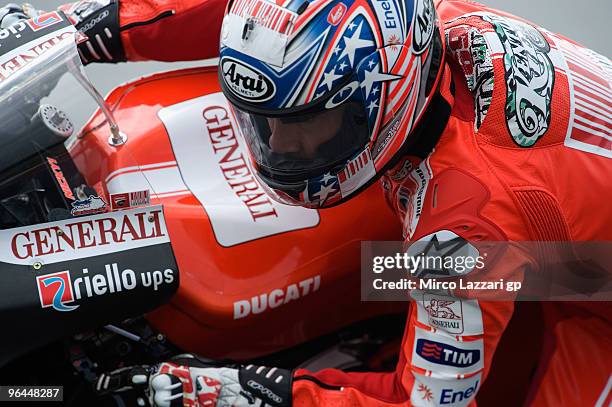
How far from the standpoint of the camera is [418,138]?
1522 millimetres

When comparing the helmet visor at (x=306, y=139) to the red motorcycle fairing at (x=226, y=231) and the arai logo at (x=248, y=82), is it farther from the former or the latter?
the red motorcycle fairing at (x=226, y=231)

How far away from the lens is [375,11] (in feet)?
4.50

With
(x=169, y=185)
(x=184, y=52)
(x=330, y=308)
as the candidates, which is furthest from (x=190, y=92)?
(x=330, y=308)

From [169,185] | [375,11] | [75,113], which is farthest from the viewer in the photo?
[169,185]

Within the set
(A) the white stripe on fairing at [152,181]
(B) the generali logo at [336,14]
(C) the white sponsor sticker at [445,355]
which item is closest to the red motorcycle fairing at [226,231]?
(A) the white stripe on fairing at [152,181]

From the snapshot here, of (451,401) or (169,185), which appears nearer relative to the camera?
(451,401)

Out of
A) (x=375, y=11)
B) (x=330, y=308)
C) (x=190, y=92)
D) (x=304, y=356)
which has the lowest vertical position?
(x=304, y=356)

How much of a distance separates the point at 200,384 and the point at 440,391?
459 mm

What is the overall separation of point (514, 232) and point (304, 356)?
64cm

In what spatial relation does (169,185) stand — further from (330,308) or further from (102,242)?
(330,308)

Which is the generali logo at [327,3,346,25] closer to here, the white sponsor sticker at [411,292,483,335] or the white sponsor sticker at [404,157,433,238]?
the white sponsor sticker at [404,157,433,238]

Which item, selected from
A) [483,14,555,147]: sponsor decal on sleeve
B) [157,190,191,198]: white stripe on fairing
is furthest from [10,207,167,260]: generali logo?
[483,14,555,147]: sponsor decal on sleeve

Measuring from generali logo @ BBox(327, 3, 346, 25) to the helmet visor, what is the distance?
14 centimetres

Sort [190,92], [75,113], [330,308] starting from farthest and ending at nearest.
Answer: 1. [190,92]
2. [330,308]
3. [75,113]
